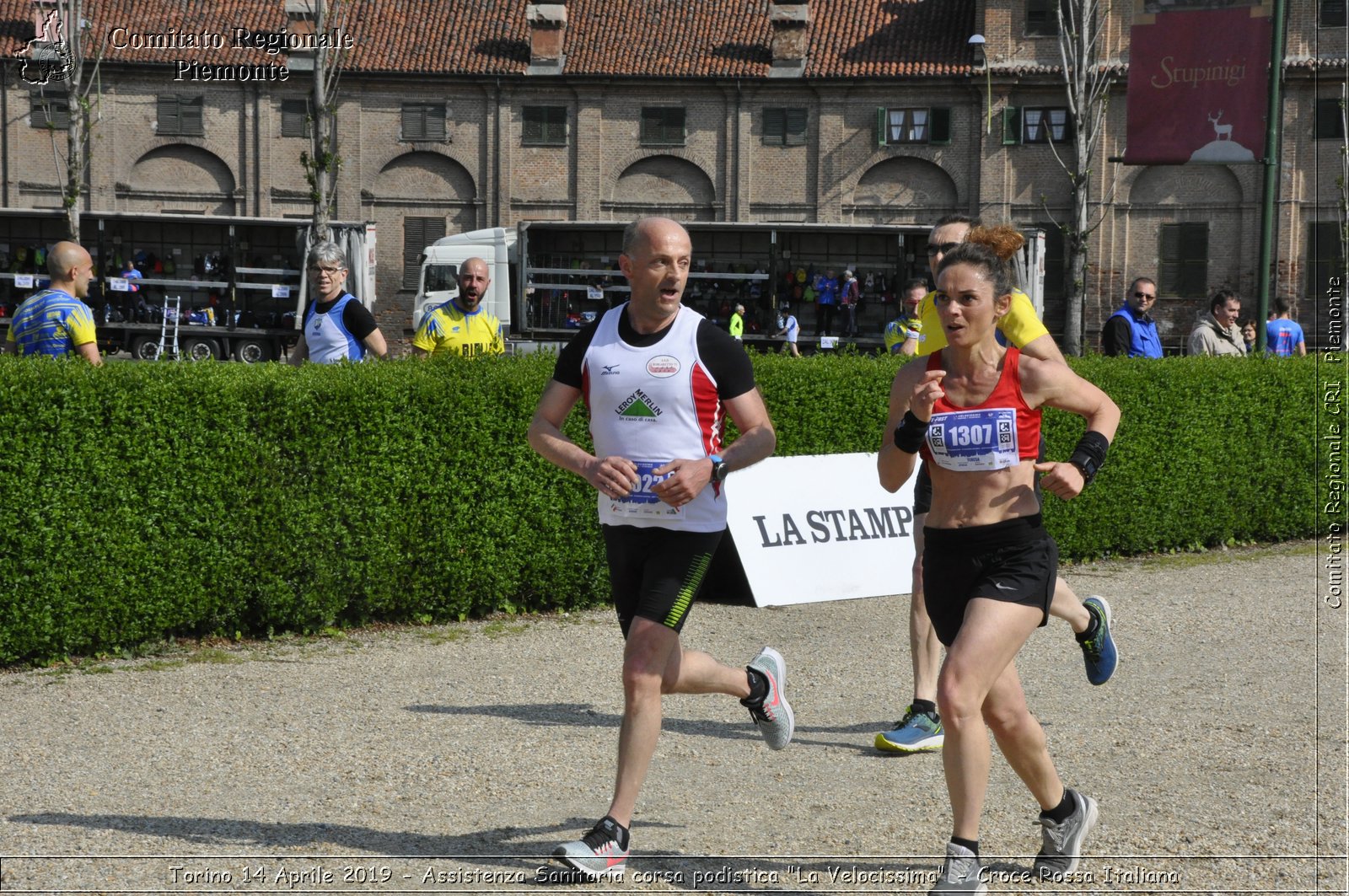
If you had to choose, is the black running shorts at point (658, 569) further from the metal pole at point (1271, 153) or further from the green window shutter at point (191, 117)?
the green window shutter at point (191, 117)

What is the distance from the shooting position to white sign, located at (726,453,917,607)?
962cm

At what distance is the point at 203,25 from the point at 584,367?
50406 mm

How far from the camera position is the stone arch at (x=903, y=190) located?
48219 mm

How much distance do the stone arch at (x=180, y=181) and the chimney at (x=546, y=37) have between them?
36.3ft

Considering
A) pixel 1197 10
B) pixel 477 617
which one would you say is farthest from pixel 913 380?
pixel 1197 10

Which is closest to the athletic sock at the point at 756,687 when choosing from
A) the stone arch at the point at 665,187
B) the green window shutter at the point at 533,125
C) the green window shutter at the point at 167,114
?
the stone arch at the point at 665,187

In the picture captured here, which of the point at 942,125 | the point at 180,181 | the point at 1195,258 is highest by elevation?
the point at 942,125

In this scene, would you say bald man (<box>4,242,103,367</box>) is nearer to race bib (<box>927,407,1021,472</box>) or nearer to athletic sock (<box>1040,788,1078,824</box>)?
race bib (<box>927,407,1021,472</box>)

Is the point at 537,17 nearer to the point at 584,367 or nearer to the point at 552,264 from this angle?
the point at 552,264

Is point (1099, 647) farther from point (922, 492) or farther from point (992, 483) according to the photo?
point (992, 483)

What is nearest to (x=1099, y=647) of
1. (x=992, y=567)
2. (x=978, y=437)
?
(x=992, y=567)

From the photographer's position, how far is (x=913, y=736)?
6.11 metres

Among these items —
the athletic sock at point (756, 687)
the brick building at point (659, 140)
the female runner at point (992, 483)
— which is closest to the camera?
the female runner at point (992, 483)

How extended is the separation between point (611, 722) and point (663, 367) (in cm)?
245
